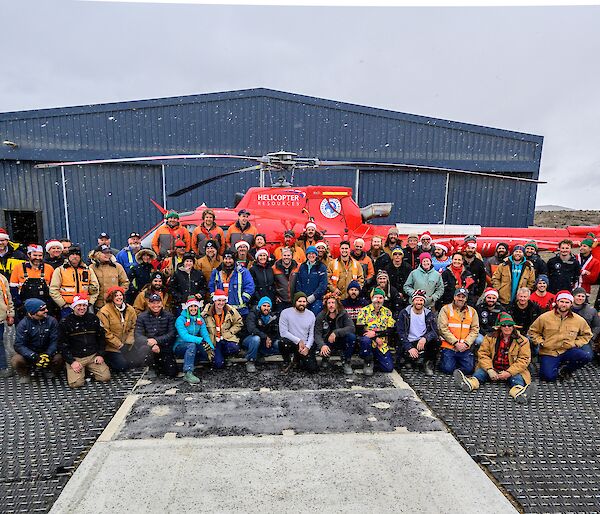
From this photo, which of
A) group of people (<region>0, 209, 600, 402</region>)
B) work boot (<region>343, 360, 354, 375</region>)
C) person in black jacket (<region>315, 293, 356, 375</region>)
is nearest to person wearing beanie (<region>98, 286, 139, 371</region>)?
group of people (<region>0, 209, 600, 402</region>)

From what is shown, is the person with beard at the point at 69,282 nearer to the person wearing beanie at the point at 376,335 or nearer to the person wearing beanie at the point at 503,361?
the person wearing beanie at the point at 376,335

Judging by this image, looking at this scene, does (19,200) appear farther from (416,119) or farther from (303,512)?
(303,512)

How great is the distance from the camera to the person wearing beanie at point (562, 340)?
17.0 ft

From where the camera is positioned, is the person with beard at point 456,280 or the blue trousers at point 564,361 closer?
the blue trousers at point 564,361

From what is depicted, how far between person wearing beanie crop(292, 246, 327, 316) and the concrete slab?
→ 2.24 m

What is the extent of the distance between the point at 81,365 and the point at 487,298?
529 cm

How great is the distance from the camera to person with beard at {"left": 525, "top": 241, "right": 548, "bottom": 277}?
658cm

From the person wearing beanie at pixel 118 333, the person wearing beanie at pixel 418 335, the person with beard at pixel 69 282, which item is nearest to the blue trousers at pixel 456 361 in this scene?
the person wearing beanie at pixel 418 335

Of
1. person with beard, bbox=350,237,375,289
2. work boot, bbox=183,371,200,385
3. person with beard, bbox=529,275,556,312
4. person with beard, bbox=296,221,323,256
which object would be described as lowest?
work boot, bbox=183,371,200,385

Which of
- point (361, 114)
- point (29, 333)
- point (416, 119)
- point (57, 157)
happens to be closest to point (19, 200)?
point (57, 157)

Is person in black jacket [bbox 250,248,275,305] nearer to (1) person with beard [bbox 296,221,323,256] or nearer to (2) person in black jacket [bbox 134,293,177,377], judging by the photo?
(1) person with beard [bbox 296,221,323,256]

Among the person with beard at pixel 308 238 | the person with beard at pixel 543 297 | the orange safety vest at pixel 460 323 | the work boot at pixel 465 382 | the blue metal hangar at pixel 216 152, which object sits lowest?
the work boot at pixel 465 382

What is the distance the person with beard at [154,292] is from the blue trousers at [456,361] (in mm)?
3822

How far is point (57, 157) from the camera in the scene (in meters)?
13.0
